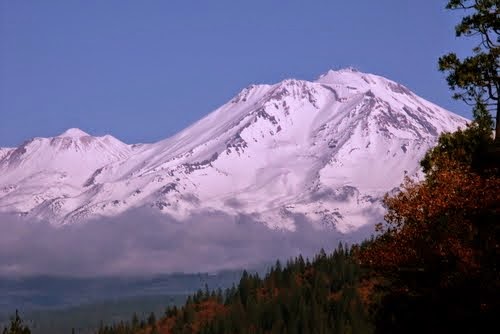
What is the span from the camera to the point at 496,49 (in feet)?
158

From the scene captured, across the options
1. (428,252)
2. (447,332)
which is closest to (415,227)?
(428,252)

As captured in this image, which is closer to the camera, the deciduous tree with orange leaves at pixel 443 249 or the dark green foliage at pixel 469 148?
the deciduous tree with orange leaves at pixel 443 249

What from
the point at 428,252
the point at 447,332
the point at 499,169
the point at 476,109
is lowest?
the point at 447,332

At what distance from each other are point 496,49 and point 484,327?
1390 centimetres

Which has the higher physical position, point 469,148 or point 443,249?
point 469,148

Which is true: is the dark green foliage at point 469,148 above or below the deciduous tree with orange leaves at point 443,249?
above

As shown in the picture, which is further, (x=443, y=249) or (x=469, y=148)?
(x=469, y=148)

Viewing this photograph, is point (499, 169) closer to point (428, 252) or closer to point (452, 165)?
point (452, 165)

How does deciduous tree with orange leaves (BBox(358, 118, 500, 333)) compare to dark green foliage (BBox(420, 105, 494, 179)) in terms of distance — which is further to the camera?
dark green foliage (BBox(420, 105, 494, 179))

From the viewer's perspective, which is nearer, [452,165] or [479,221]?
[479,221]

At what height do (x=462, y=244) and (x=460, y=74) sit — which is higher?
(x=460, y=74)

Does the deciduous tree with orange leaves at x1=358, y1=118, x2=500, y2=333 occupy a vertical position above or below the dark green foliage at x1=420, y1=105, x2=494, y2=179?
below

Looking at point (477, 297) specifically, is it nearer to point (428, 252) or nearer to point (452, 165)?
point (428, 252)

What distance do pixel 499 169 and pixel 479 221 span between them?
126 inches
